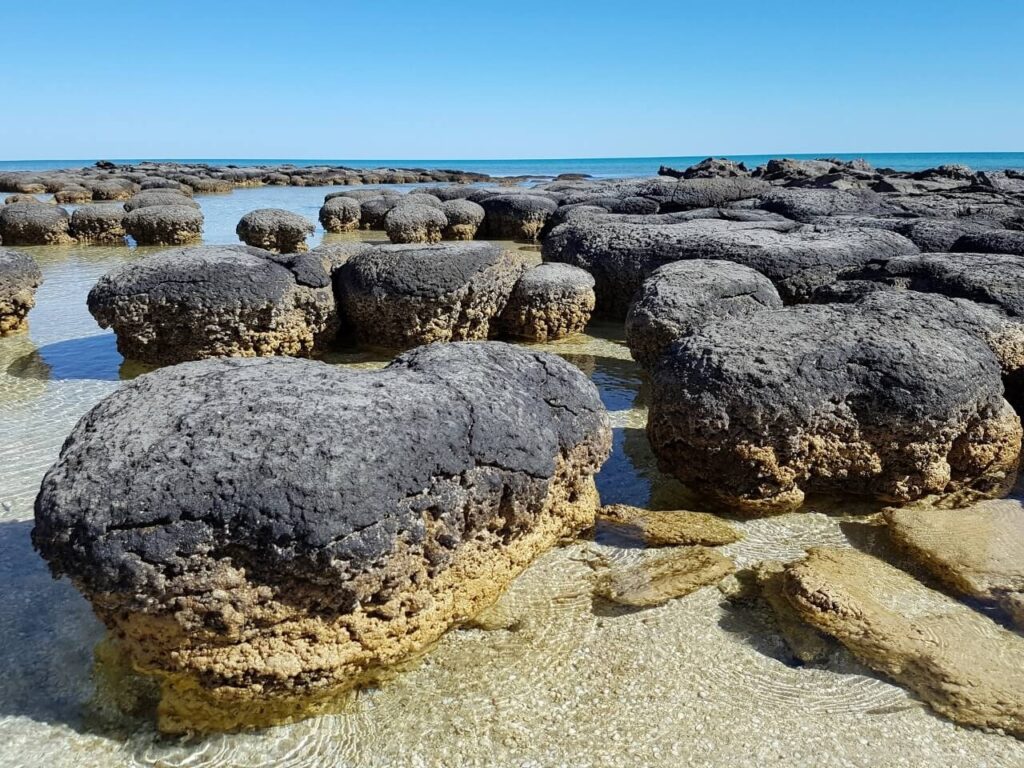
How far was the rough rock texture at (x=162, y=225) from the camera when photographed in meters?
13.7

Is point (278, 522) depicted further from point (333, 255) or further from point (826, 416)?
point (333, 255)

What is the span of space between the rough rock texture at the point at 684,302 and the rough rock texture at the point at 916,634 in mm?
2513

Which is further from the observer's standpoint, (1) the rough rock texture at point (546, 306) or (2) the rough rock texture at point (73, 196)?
(2) the rough rock texture at point (73, 196)

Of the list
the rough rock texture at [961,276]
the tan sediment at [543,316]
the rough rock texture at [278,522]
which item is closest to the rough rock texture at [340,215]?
the tan sediment at [543,316]

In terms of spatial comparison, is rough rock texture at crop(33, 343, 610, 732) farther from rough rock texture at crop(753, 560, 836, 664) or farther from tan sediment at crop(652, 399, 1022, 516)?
tan sediment at crop(652, 399, 1022, 516)

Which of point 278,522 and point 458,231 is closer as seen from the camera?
point 278,522

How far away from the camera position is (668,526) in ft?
12.3

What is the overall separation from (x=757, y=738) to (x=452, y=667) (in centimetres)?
111

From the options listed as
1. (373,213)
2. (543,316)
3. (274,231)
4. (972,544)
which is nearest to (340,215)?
(373,213)

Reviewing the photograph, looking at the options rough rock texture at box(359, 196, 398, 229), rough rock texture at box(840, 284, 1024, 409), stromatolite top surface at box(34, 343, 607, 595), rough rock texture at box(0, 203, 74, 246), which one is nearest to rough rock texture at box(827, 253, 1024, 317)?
rough rock texture at box(840, 284, 1024, 409)

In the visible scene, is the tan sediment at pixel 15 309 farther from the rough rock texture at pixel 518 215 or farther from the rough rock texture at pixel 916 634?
the rough rock texture at pixel 518 215

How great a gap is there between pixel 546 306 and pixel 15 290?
5.31 metres

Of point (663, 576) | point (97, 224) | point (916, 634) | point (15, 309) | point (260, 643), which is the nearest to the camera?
point (260, 643)

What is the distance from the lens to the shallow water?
7.85ft
